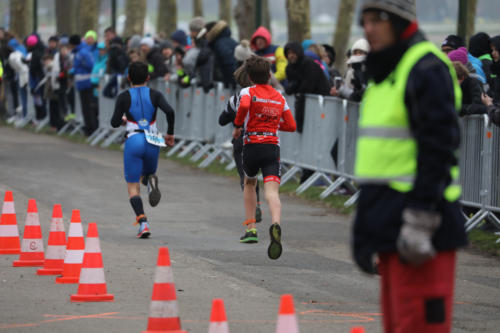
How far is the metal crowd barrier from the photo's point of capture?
12.0 metres

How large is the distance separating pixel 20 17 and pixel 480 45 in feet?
113

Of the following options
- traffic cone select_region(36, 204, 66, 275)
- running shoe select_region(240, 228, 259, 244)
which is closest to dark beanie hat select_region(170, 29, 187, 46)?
running shoe select_region(240, 228, 259, 244)

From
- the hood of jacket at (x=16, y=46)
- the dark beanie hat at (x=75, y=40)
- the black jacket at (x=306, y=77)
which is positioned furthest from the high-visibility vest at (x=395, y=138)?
the hood of jacket at (x=16, y=46)

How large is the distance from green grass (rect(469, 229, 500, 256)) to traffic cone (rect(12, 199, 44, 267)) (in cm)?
441

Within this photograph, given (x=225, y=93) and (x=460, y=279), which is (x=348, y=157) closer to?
(x=225, y=93)

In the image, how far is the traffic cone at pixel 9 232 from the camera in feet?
34.8

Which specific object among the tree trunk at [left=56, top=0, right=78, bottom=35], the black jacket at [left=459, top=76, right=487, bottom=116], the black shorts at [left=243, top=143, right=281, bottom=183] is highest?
the tree trunk at [left=56, top=0, right=78, bottom=35]

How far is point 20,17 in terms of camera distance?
4562 cm

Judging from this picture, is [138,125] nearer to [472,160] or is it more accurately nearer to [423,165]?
[472,160]

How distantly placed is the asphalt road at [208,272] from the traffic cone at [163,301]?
1.78ft

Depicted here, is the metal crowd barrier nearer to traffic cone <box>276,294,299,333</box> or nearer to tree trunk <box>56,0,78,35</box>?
traffic cone <box>276,294,299,333</box>

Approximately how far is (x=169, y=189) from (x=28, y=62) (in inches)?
506

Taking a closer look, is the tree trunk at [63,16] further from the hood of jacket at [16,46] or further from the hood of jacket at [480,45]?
the hood of jacket at [480,45]

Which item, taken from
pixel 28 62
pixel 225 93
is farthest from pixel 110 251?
pixel 28 62
